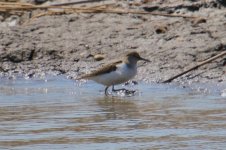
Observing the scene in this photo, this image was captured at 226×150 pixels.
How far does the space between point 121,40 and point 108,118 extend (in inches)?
174

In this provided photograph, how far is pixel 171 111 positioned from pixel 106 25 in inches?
183

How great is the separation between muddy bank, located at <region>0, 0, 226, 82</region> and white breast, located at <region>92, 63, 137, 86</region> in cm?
58

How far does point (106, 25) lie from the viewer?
14.2 m

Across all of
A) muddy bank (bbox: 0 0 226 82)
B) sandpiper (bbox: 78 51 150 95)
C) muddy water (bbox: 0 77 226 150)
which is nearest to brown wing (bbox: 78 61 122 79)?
sandpiper (bbox: 78 51 150 95)

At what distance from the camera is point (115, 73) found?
11.8 m

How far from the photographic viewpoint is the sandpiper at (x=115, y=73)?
1170cm

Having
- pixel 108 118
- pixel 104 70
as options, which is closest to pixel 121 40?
pixel 104 70

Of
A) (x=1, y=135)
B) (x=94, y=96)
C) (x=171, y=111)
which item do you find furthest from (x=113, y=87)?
(x=1, y=135)

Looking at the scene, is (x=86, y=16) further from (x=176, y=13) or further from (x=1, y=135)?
(x=1, y=135)

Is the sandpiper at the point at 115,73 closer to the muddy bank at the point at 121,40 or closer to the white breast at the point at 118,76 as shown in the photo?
the white breast at the point at 118,76

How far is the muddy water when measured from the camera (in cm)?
811

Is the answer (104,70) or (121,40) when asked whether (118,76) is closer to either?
(104,70)

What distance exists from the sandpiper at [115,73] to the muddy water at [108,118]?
19 centimetres

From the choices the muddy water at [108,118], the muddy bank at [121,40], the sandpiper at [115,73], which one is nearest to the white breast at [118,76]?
the sandpiper at [115,73]
